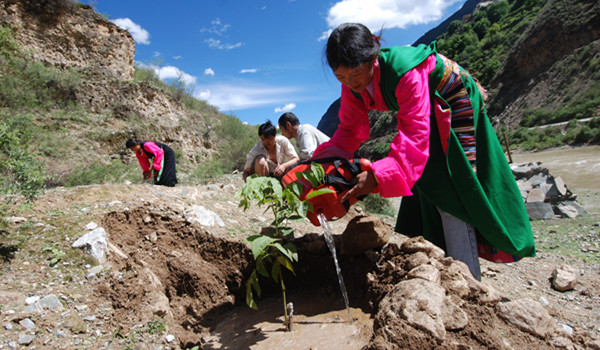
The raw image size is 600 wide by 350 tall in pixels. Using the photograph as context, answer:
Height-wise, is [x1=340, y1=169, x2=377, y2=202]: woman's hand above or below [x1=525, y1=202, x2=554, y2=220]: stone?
above

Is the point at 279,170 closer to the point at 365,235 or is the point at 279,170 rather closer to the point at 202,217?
the point at 202,217

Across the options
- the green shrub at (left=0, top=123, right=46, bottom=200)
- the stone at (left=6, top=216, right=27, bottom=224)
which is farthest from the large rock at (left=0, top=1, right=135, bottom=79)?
the stone at (left=6, top=216, right=27, bottom=224)

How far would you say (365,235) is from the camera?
77.3 inches

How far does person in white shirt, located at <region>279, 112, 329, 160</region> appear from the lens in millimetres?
3723

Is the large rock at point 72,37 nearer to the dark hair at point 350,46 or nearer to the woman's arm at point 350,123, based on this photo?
the woman's arm at point 350,123

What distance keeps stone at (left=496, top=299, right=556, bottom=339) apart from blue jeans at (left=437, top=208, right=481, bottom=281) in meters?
0.40

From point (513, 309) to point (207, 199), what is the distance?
2976 millimetres

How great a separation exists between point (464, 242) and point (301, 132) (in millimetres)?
2376

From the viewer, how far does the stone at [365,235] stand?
194 centimetres

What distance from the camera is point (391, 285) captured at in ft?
5.33

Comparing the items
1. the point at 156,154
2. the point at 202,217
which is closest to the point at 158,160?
the point at 156,154

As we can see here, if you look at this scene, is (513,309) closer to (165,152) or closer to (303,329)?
(303,329)

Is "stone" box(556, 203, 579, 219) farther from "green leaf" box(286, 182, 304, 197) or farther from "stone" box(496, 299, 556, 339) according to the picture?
"green leaf" box(286, 182, 304, 197)

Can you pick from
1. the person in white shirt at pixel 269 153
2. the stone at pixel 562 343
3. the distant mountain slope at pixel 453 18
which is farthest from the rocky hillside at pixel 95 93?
the distant mountain slope at pixel 453 18
